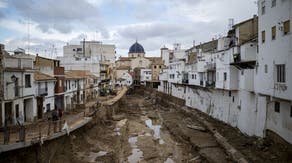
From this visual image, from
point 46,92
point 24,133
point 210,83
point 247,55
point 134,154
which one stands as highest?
point 247,55

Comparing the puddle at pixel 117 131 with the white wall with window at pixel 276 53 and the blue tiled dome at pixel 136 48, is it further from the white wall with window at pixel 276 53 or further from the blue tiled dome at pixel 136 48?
the blue tiled dome at pixel 136 48

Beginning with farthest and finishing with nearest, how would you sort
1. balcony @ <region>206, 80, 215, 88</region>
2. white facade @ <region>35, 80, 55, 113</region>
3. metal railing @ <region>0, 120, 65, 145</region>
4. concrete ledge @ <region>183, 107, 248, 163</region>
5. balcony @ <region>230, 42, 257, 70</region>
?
balcony @ <region>206, 80, 215, 88</region>
white facade @ <region>35, 80, 55, 113</region>
balcony @ <region>230, 42, 257, 70</region>
concrete ledge @ <region>183, 107, 248, 163</region>
metal railing @ <region>0, 120, 65, 145</region>

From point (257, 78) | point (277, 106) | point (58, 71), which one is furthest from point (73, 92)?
point (277, 106)

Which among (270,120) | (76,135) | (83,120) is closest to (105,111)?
(83,120)

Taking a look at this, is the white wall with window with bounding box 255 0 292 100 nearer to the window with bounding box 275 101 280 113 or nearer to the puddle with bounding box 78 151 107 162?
the window with bounding box 275 101 280 113

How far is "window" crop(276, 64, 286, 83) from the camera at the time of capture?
1842 cm

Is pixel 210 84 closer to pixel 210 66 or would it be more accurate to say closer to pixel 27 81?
pixel 210 66

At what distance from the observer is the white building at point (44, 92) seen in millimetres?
28875

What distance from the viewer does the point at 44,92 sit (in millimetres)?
30391

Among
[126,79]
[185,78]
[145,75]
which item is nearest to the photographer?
[185,78]

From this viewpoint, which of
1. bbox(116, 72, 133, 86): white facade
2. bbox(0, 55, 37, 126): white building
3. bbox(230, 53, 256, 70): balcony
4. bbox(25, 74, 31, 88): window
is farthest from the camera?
bbox(116, 72, 133, 86): white facade

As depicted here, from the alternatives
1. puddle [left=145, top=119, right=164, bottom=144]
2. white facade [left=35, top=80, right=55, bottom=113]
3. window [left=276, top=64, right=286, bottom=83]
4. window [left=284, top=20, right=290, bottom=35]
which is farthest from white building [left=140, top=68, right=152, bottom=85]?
window [left=284, top=20, right=290, bottom=35]

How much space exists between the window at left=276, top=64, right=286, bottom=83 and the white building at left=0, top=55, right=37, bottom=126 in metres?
21.0

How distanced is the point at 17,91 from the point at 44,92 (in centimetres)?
606
